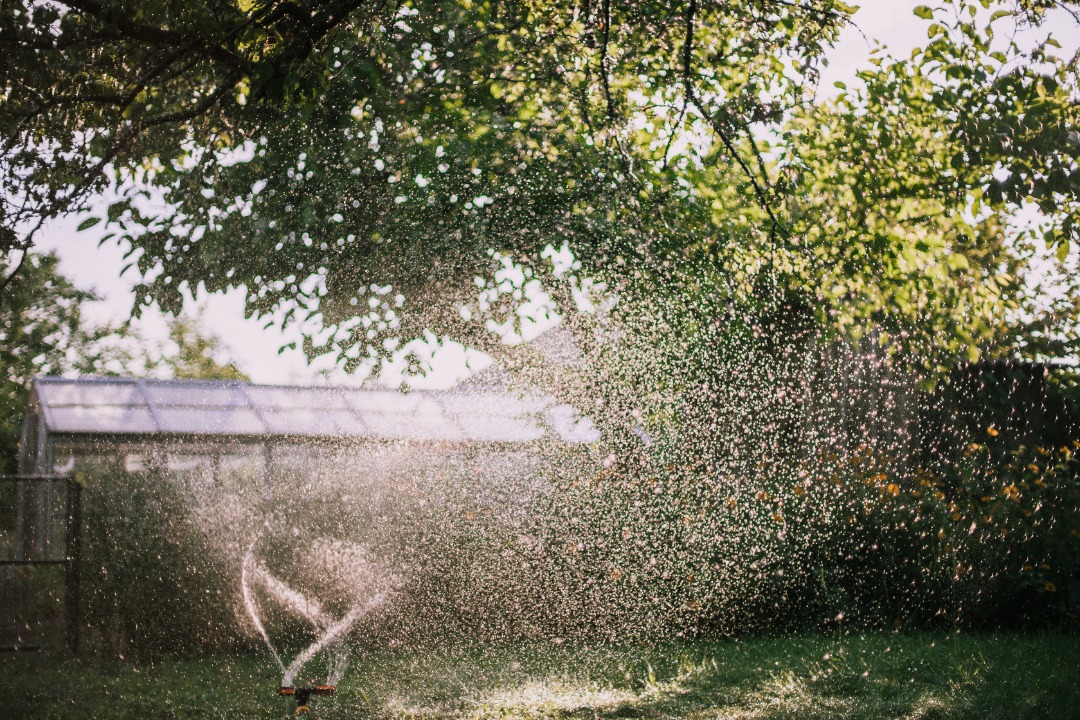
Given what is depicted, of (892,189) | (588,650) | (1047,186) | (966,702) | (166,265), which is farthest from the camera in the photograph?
(892,189)

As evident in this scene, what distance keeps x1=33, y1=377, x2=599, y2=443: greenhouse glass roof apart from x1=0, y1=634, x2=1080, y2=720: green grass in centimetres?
262

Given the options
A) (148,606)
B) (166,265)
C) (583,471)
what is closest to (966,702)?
(583,471)

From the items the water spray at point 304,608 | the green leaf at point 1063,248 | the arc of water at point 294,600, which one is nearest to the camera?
the water spray at point 304,608

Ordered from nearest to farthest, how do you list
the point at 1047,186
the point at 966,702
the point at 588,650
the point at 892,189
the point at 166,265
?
the point at 966,702 → the point at 588,650 → the point at 166,265 → the point at 1047,186 → the point at 892,189

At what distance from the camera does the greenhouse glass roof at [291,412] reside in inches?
352

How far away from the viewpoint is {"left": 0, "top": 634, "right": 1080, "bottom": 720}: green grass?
461cm

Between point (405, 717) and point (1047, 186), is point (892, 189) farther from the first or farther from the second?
point (405, 717)

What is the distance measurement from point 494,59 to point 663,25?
2130 millimetres

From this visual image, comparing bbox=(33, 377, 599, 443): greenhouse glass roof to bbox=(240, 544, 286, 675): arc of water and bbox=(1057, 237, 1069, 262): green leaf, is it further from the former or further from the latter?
bbox=(1057, 237, 1069, 262): green leaf

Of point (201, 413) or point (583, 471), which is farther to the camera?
point (201, 413)

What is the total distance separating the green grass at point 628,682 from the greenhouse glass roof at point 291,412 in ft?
8.61

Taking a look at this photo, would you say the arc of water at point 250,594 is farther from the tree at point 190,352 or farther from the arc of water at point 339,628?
the tree at point 190,352

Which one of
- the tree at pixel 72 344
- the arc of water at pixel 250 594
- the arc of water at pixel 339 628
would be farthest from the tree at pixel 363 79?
the tree at pixel 72 344

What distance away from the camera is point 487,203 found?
29.9ft
